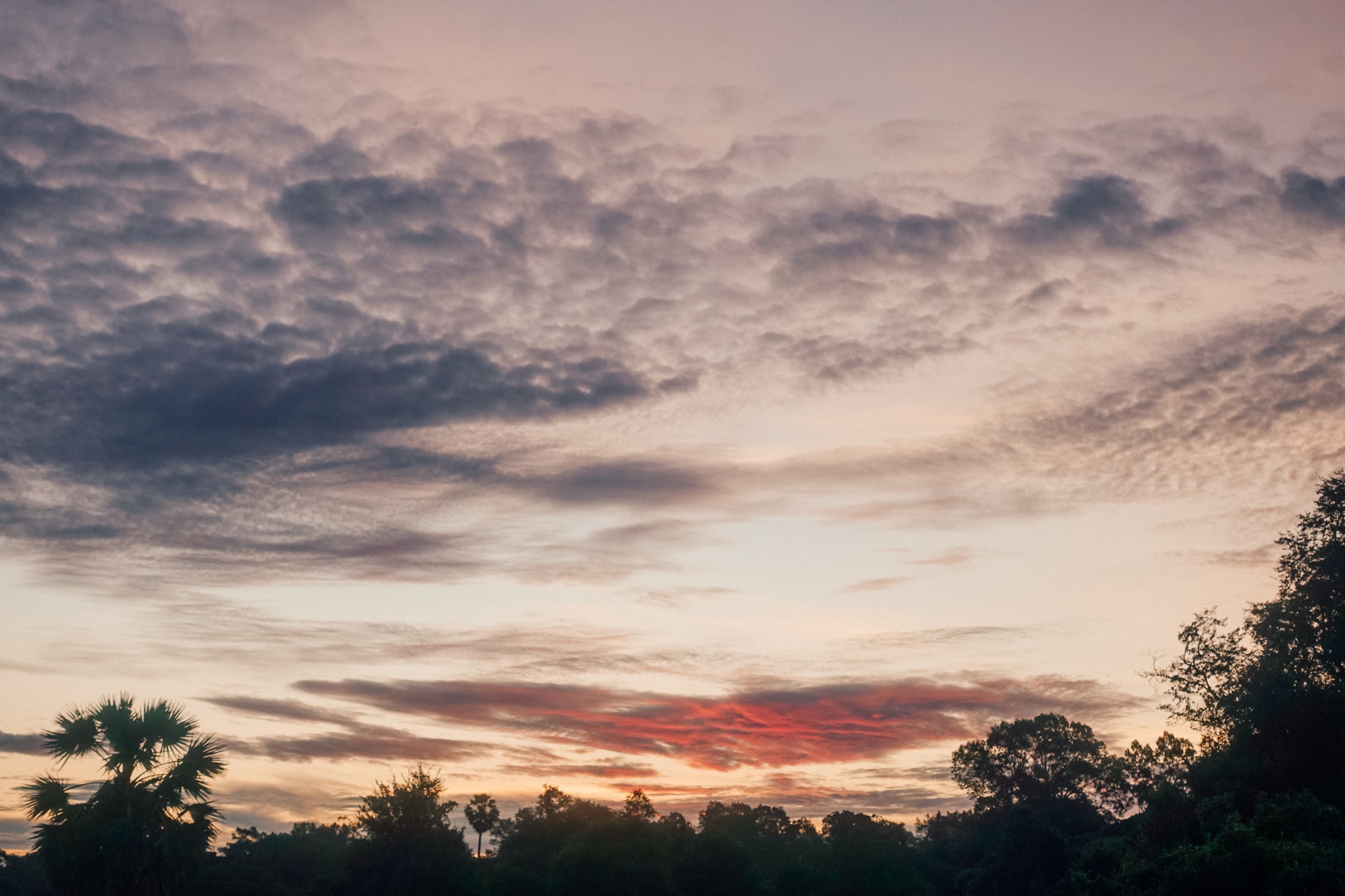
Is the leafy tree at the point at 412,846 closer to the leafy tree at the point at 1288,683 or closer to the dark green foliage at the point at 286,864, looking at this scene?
the dark green foliage at the point at 286,864

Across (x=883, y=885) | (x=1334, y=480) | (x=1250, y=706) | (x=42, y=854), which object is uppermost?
(x=1334, y=480)

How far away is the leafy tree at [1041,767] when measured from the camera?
10019 centimetres

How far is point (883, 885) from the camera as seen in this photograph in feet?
269

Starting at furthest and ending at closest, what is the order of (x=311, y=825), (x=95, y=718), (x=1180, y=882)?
(x=311, y=825), (x=95, y=718), (x=1180, y=882)

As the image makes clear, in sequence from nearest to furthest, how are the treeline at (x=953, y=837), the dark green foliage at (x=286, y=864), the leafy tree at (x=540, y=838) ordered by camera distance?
the treeline at (x=953, y=837) → the dark green foliage at (x=286, y=864) → the leafy tree at (x=540, y=838)

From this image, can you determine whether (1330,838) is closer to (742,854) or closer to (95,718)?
(95,718)

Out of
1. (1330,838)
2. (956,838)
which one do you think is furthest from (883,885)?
(1330,838)

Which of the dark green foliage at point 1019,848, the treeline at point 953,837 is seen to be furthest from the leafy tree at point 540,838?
the dark green foliage at point 1019,848

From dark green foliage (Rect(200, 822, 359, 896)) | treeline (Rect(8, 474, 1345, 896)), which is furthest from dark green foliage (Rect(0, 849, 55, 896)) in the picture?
dark green foliage (Rect(200, 822, 359, 896))

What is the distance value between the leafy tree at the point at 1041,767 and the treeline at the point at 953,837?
0.76 metres

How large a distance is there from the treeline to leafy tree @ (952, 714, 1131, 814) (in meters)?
0.76

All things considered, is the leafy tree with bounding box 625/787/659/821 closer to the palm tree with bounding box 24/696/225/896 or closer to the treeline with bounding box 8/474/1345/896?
the treeline with bounding box 8/474/1345/896

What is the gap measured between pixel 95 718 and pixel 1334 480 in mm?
52563

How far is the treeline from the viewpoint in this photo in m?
34.2
